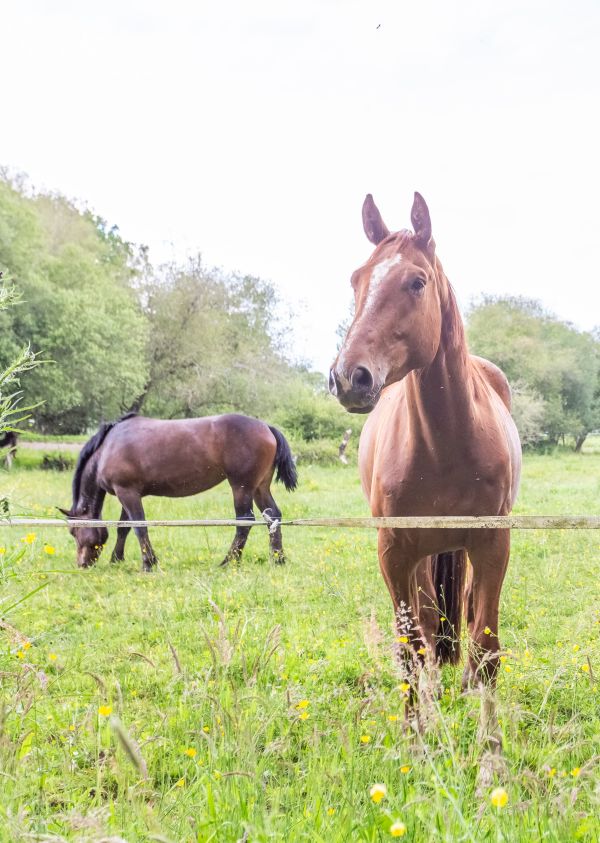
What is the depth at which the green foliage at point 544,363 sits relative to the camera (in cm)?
3466

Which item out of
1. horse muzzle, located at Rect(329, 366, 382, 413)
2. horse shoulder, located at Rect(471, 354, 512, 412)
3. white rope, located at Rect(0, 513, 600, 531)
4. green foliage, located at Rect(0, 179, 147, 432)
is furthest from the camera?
green foliage, located at Rect(0, 179, 147, 432)

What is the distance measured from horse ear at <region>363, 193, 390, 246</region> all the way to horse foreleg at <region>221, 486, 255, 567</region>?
5256mm

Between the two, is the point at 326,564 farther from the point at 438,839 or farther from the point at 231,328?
the point at 231,328

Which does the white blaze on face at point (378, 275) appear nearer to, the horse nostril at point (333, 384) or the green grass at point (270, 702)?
the horse nostril at point (333, 384)

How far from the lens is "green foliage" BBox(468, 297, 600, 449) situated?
34656 mm

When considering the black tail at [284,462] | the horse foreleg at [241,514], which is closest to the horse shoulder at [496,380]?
the horse foreleg at [241,514]

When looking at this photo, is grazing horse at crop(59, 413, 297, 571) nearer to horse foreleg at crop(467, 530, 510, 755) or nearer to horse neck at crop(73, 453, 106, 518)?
horse neck at crop(73, 453, 106, 518)

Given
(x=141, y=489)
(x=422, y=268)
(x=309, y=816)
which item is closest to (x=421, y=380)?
(x=422, y=268)

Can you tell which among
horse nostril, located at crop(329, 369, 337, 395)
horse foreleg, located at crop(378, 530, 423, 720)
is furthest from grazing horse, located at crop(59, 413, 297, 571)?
horse nostril, located at crop(329, 369, 337, 395)

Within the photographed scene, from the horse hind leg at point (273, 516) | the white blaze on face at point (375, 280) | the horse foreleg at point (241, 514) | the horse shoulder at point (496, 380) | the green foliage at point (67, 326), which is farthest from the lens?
the green foliage at point (67, 326)

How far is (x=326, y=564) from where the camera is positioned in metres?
6.80

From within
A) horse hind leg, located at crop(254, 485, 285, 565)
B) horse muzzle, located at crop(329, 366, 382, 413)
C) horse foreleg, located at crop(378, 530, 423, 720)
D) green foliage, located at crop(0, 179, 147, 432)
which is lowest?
horse hind leg, located at crop(254, 485, 285, 565)

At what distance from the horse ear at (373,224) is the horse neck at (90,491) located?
6300mm

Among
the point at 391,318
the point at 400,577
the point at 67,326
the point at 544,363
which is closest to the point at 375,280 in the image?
the point at 391,318
